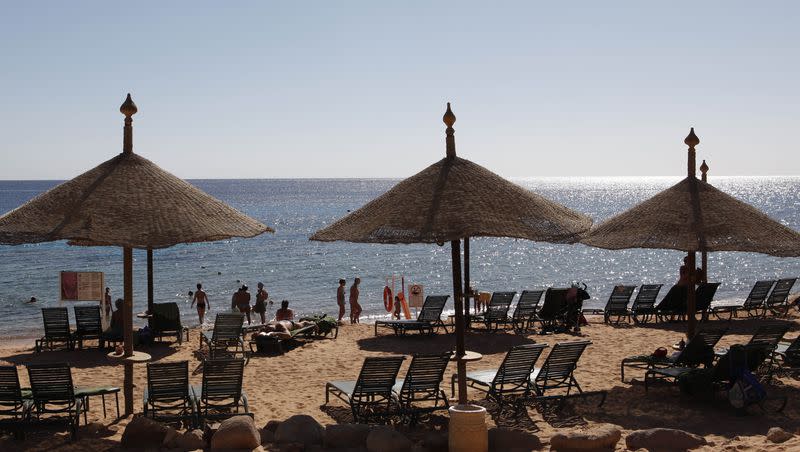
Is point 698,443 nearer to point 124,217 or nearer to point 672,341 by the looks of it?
point 124,217

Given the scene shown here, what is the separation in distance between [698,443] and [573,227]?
224cm

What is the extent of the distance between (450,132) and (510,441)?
311cm

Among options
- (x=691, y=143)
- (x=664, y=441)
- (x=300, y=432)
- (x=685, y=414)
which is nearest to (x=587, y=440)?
(x=664, y=441)

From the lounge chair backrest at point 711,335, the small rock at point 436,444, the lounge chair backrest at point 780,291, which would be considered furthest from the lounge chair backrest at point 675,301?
the small rock at point 436,444

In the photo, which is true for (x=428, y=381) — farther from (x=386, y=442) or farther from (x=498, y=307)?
(x=498, y=307)

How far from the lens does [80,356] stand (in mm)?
13461

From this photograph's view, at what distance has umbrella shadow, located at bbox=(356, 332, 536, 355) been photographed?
13766mm

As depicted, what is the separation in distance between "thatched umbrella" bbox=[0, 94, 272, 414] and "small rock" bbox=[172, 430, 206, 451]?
1536mm

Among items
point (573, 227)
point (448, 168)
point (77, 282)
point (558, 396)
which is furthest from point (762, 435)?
point (77, 282)

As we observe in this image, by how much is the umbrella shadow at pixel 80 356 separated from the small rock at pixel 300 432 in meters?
6.14

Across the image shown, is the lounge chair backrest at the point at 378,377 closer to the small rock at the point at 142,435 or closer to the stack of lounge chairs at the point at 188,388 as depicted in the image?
the stack of lounge chairs at the point at 188,388

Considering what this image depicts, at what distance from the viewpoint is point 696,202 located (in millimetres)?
9938

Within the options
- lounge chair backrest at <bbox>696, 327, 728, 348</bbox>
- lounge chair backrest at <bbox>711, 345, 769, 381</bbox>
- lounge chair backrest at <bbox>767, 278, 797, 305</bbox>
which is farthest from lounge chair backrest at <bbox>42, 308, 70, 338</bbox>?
lounge chair backrest at <bbox>767, 278, 797, 305</bbox>

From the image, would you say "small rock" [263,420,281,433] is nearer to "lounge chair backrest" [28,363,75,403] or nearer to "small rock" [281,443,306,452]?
"small rock" [281,443,306,452]
